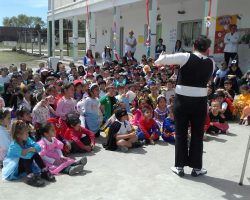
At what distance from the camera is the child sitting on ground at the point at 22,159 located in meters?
4.32

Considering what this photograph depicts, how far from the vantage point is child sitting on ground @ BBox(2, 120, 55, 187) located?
14.2 feet

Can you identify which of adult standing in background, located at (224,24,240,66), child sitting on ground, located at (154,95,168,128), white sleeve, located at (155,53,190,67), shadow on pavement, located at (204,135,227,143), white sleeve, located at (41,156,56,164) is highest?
adult standing in background, located at (224,24,240,66)

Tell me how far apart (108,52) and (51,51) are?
1436 cm

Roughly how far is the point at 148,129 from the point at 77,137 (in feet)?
4.61

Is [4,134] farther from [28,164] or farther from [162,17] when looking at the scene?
[162,17]

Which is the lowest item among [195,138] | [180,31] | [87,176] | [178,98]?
[87,176]

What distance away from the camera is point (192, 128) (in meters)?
4.47

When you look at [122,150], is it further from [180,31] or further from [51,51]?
[51,51]

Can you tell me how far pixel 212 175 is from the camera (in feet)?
15.3

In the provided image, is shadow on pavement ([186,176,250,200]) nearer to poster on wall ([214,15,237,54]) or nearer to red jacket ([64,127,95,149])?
red jacket ([64,127,95,149])

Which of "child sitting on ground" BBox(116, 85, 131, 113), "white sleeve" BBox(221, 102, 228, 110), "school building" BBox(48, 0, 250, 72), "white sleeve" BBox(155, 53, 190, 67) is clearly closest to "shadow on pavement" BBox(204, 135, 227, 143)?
"white sleeve" BBox(221, 102, 228, 110)

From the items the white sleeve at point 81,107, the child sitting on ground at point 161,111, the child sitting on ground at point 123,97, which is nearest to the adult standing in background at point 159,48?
the child sitting on ground at point 123,97

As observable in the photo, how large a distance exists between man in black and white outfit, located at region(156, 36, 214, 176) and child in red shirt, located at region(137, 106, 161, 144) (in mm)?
1569

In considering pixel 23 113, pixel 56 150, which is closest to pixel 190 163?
pixel 56 150
